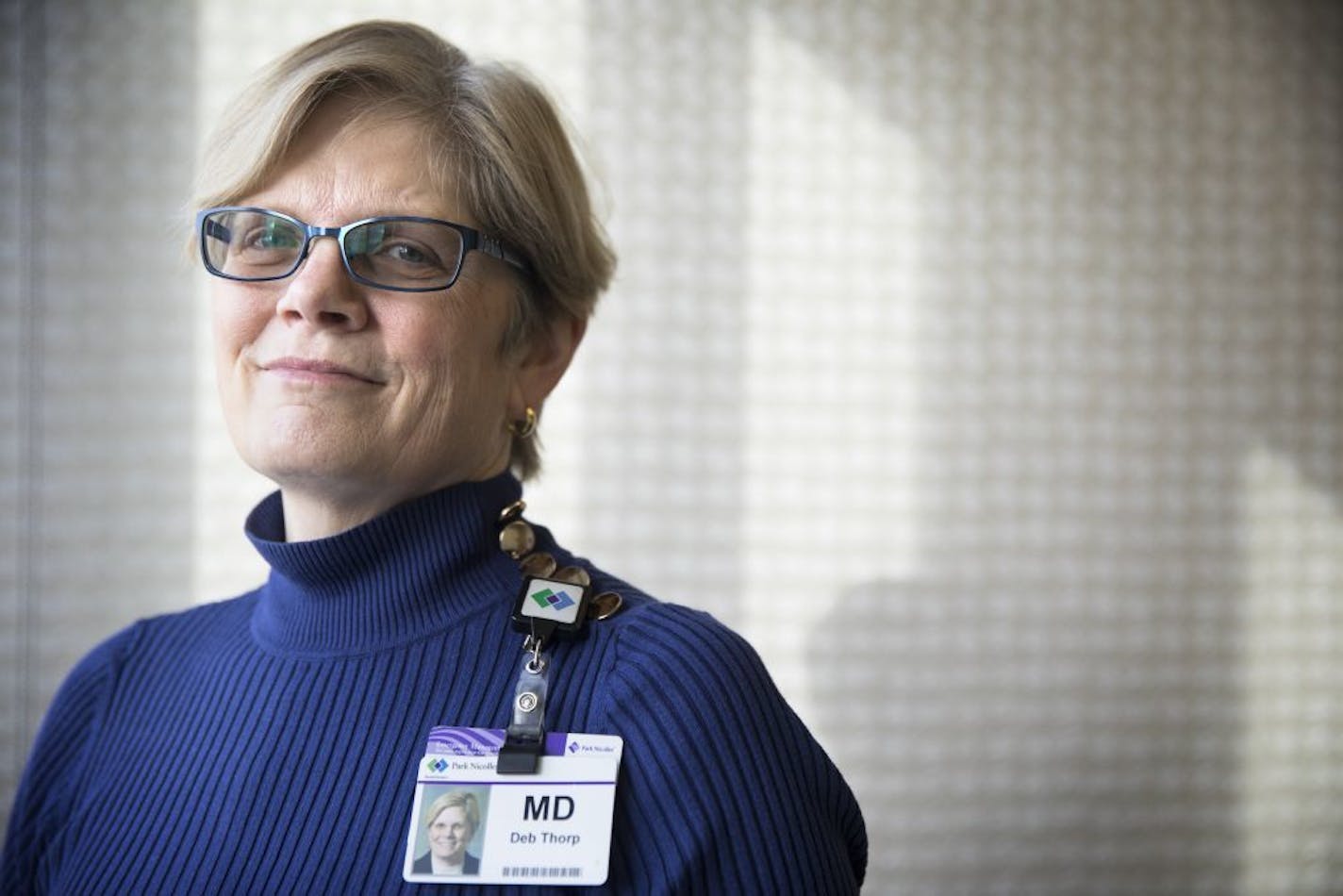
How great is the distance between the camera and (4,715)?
1936mm

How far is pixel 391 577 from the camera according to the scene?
110 cm

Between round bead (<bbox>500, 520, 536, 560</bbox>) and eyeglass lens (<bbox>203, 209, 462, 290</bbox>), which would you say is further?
round bead (<bbox>500, 520, 536, 560</bbox>)

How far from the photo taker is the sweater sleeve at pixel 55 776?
1.20 meters

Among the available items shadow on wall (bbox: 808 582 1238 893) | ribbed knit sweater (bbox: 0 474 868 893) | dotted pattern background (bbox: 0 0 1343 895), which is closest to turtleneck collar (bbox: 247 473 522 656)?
ribbed knit sweater (bbox: 0 474 868 893)

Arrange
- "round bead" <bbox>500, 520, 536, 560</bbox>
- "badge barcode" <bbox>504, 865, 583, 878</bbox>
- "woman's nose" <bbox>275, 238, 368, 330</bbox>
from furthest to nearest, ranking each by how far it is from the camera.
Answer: "round bead" <bbox>500, 520, 536, 560</bbox>, "woman's nose" <bbox>275, 238, 368, 330</bbox>, "badge barcode" <bbox>504, 865, 583, 878</bbox>

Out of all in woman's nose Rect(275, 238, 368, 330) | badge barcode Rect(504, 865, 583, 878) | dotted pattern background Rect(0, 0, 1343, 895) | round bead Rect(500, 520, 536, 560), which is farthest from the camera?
dotted pattern background Rect(0, 0, 1343, 895)

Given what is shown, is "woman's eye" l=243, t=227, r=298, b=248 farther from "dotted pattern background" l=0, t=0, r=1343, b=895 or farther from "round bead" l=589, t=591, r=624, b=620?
"dotted pattern background" l=0, t=0, r=1343, b=895

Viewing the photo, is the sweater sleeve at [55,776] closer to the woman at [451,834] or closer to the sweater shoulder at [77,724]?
the sweater shoulder at [77,724]

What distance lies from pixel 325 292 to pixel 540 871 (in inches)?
21.7

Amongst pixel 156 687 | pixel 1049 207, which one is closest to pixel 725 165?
pixel 1049 207

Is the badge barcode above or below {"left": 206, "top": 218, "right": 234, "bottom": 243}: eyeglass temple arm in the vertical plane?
below

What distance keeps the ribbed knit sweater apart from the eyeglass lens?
227mm

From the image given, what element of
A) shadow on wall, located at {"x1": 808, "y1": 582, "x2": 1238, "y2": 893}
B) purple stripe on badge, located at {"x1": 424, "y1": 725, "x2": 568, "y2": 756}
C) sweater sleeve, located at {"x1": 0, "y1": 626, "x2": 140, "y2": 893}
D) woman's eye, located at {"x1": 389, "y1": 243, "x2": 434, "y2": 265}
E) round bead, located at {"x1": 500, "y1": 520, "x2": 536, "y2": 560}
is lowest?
shadow on wall, located at {"x1": 808, "y1": 582, "x2": 1238, "y2": 893}

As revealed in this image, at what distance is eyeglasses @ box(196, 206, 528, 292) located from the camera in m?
1.04
